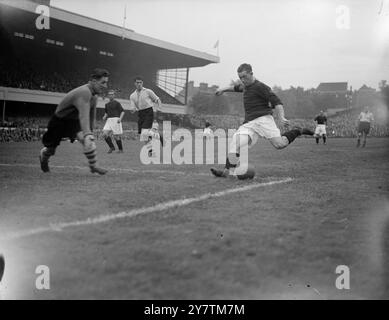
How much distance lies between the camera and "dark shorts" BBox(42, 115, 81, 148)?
6.29m

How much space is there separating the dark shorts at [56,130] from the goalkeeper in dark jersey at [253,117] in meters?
2.35

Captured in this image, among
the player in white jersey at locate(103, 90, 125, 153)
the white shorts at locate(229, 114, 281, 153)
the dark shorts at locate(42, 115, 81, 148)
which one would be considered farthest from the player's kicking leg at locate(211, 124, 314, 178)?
the player in white jersey at locate(103, 90, 125, 153)

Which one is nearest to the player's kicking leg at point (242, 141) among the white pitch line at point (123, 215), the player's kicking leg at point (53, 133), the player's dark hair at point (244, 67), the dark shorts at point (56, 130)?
the player's dark hair at point (244, 67)

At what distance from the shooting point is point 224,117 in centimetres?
3994

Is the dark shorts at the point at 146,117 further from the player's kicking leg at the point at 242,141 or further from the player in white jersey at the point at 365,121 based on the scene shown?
the player in white jersey at the point at 365,121

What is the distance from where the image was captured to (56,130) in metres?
6.30

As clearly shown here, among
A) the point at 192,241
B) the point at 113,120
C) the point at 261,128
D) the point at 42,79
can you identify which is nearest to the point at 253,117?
the point at 261,128

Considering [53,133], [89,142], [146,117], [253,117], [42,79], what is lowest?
[89,142]

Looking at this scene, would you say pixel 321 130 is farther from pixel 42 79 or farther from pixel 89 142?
pixel 89 142

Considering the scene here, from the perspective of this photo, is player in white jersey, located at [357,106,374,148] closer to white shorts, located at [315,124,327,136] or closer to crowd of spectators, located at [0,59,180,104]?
white shorts, located at [315,124,327,136]

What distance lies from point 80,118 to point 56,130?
66 centimetres

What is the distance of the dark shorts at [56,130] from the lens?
247 inches

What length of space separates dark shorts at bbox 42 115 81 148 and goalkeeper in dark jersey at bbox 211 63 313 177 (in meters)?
2.35
